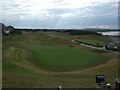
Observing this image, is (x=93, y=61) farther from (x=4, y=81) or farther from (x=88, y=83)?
(x=4, y=81)

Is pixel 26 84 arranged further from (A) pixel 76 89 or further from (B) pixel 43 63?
(B) pixel 43 63

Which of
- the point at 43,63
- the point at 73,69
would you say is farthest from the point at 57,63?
the point at 73,69

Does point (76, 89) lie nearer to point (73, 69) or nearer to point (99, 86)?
point (99, 86)

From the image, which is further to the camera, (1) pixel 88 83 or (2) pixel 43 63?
(2) pixel 43 63

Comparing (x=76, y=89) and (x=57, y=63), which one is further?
(x=57, y=63)

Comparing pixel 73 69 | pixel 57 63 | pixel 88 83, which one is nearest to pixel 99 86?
pixel 88 83

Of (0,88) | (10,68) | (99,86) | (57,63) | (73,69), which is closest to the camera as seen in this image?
(99,86)

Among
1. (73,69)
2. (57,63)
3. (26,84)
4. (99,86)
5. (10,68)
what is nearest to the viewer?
(99,86)

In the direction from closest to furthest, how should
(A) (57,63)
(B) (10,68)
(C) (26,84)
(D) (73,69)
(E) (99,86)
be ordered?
(E) (99,86)
(C) (26,84)
(B) (10,68)
(D) (73,69)
(A) (57,63)

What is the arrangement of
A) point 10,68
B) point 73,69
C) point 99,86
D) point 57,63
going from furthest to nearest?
1. point 57,63
2. point 73,69
3. point 10,68
4. point 99,86
